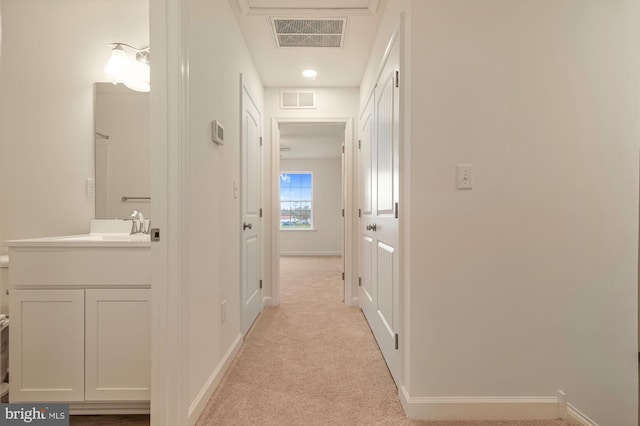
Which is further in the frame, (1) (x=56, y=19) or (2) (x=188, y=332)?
(1) (x=56, y=19)

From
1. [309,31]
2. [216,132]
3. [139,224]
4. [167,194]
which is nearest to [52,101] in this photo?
[139,224]

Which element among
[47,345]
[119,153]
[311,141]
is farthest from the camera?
[311,141]

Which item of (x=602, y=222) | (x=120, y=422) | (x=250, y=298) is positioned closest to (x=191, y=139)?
(x=120, y=422)

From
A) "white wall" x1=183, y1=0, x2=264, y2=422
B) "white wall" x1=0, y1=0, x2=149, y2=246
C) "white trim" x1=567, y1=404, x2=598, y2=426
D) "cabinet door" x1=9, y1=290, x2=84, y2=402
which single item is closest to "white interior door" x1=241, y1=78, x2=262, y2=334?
"white wall" x1=183, y1=0, x2=264, y2=422

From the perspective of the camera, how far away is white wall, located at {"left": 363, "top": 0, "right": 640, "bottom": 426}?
1659 mm

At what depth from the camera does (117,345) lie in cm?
161

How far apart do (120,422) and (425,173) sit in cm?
189

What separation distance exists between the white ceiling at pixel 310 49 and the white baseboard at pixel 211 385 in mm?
2323

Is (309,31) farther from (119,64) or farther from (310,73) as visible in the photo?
(119,64)

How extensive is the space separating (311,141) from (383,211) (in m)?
4.63

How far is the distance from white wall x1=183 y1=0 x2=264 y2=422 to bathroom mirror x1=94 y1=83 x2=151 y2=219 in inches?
21.6

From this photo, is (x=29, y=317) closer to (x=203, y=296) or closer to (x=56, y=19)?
→ (x=203, y=296)

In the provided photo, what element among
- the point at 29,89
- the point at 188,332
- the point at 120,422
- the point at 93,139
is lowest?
the point at 120,422

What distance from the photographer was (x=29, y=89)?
2.07m
